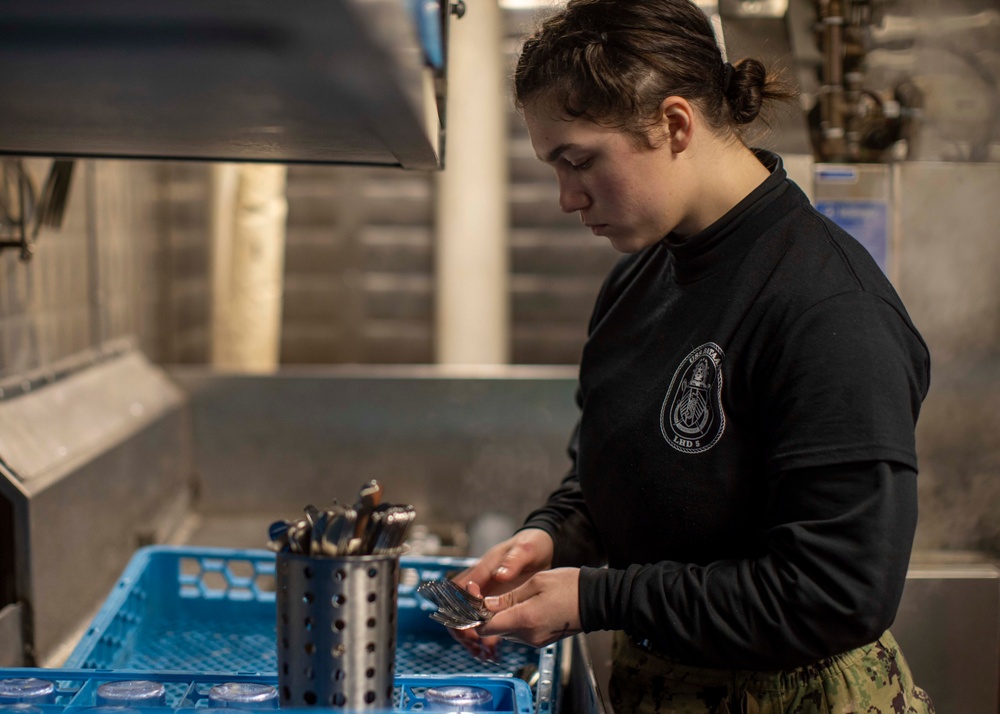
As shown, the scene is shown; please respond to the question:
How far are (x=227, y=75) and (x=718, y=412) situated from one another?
1.80 ft

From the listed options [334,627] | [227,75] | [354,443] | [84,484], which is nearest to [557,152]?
[227,75]

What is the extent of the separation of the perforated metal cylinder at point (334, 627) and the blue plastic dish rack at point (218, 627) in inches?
18.6

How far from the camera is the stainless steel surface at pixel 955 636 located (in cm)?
157

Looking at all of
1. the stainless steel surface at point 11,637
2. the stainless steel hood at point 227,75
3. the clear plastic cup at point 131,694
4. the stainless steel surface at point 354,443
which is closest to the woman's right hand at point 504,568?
the clear plastic cup at point 131,694

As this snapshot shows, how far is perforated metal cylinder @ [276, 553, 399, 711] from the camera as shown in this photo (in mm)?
705

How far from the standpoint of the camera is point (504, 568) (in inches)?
43.3

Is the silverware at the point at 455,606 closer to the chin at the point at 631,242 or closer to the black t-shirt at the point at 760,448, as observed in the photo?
the black t-shirt at the point at 760,448

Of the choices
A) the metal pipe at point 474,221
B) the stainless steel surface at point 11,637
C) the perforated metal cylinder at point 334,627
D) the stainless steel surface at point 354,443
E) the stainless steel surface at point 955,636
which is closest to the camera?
the perforated metal cylinder at point 334,627

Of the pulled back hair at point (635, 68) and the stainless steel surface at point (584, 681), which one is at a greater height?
the pulled back hair at point (635, 68)

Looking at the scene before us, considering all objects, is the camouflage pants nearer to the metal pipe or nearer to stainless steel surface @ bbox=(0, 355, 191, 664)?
stainless steel surface @ bbox=(0, 355, 191, 664)

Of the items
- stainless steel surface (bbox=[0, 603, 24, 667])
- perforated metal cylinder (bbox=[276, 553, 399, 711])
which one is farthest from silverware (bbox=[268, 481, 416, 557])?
stainless steel surface (bbox=[0, 603, 24, 667])

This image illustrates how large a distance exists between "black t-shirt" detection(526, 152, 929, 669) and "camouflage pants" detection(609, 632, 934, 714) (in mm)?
103

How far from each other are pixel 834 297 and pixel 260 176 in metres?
2.69

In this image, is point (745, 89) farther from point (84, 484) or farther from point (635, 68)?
point (84, 484)
